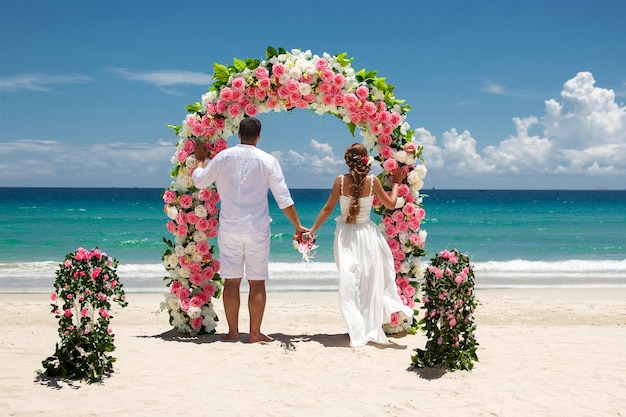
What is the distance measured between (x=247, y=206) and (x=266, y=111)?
1.57m

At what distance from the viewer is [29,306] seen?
10.4 meters

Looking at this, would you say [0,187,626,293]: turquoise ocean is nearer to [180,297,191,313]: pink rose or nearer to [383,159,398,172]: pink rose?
[383,159,398,172]: pink rose

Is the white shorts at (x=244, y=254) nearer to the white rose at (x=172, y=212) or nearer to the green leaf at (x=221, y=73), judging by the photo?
the white rose at (x=172, y=212)

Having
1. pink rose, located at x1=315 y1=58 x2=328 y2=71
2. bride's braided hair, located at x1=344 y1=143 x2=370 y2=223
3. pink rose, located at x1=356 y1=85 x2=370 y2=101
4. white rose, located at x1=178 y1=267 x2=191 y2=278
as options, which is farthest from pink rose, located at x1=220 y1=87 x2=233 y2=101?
white rose, located at x1=178 y1=267 x2=191 y2=278

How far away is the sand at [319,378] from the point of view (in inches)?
184

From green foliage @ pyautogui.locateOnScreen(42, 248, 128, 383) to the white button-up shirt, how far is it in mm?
1600

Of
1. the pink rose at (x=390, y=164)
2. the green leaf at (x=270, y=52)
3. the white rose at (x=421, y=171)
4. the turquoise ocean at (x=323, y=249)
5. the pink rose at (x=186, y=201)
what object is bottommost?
the turquoise ocean at (x=323, y=249)

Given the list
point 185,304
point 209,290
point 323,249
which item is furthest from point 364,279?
point 323,249

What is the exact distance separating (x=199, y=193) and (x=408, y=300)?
287cm

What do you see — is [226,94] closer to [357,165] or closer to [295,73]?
[295,73]

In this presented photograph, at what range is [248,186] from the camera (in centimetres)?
645

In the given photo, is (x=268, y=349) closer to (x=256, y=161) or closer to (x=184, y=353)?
(x=184, y=353)

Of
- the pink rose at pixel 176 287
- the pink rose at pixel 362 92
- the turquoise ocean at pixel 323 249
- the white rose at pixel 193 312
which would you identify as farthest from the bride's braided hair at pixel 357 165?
the turquoise ocean at pixel 323 249

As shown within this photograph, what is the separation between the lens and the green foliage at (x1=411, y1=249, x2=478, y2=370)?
5.47 meters
